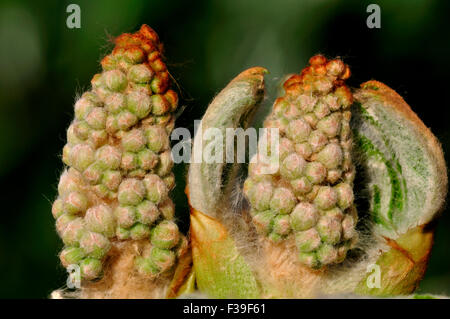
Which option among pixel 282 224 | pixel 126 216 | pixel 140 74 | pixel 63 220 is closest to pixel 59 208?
pixel 63 220

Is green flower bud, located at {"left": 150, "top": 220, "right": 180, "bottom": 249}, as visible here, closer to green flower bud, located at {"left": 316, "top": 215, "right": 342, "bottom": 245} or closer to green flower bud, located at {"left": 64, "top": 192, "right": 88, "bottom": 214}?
green flower bud, located at {"left": 64, "top": 192, "right": 88, "bottom": 214}

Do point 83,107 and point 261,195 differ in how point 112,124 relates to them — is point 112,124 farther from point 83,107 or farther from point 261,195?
point 261,195

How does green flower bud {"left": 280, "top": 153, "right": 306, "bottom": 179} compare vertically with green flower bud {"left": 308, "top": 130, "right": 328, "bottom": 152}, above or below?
below

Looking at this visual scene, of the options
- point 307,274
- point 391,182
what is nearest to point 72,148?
point 307,274

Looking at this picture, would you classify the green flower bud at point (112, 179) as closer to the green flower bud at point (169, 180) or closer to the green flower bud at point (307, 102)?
the green flower bud at point (169, 180)

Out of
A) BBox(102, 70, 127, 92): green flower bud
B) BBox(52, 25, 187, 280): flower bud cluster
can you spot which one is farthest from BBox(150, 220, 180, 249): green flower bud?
BBox(102, 70, 127, 92): green flower bud

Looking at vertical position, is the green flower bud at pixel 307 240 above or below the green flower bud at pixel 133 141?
below

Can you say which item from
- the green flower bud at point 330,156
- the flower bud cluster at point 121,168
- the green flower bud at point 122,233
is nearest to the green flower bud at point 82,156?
the flower bud cluster at point 121,168
